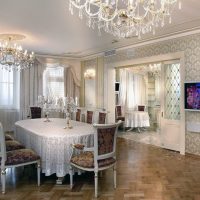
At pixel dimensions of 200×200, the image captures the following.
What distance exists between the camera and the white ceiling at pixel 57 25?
381 cm

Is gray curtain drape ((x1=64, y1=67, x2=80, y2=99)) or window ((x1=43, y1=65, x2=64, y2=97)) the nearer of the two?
window ((x1=43, y1=65, x2=64, y2=97))

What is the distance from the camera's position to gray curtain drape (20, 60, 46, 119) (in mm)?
7895

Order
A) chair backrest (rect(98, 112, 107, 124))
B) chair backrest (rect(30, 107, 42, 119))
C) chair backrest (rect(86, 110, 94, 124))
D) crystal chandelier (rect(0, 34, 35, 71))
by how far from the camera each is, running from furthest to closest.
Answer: chair backrest (rect(30, 107, 42, 119)) → crystal chandelier (rect(0, 34, 35, 71)) → chair backrest (rect(86, 110, 94, 124)) → chair backrest (rect(98, 112, 107, 124))

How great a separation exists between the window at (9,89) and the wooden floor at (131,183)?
A: 4135 millimetres

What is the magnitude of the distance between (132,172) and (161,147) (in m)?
2.14

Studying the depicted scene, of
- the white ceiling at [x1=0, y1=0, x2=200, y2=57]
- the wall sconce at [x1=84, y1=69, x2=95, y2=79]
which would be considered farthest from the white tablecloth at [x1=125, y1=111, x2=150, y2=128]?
the white ceiling at [x1=0, y1=0, x2=200, y2=57]

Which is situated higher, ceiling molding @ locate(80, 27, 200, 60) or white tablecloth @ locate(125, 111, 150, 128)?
ceiling molding @ locate(80, 27, 200, 60)

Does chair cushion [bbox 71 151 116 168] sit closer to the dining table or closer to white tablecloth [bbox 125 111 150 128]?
the dining table

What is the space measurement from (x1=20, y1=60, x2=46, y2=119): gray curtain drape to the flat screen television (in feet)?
16.9

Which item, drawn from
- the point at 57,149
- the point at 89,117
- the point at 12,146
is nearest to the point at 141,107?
the point at 89,117

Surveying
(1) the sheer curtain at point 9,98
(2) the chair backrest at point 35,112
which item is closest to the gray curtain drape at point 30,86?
(1) the sheer curtain at point 9,98

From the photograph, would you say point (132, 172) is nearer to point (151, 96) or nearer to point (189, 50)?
point (189, 50)

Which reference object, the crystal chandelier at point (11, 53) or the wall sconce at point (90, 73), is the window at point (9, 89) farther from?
the wall sconce at point (90, 73)

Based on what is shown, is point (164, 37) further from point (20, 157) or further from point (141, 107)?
point (141, 107)
